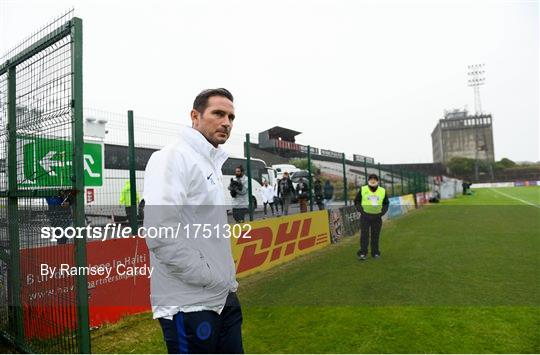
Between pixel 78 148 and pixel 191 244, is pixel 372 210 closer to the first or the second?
pixel 78 148

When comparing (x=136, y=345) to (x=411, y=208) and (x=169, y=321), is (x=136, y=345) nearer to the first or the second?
(x=169, y=321)

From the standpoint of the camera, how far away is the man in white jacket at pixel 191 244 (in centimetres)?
174

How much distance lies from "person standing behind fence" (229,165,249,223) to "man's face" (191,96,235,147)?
18.2ft

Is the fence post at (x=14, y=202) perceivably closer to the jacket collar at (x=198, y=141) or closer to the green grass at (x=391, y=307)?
the green grass at (x=391, y=307)

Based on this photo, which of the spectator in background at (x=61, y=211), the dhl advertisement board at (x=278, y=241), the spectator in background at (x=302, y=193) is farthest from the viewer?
the spectator in background at (x=302, y=193)

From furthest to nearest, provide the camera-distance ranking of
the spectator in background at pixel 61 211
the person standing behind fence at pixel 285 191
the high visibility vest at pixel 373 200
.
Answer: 1. the person standing behind fence at pixel 285 191
2. the high visibility vest at pixel 373 200
3. the spectator in background at pixel 61 211

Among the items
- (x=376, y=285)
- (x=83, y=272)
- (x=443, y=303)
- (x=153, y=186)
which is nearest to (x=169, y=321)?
(x=153, y=186)

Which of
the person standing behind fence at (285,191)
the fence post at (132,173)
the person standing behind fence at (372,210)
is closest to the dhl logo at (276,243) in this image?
the person standing behind fence at (285,191)

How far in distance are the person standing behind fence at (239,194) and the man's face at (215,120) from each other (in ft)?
18.2

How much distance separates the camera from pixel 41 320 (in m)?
3.75

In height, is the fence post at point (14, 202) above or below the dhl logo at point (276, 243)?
above

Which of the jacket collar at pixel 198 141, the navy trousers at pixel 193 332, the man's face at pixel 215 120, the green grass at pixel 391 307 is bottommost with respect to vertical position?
the green grass at pixel 391 307

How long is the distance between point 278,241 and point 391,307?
3.71 metres

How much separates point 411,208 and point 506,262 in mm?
16769
